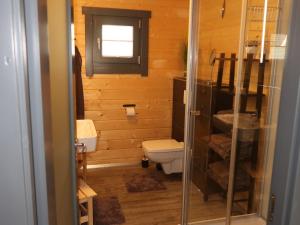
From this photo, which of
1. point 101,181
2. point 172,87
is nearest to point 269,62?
point 172,87

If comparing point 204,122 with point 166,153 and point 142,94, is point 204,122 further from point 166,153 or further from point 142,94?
point 142,94

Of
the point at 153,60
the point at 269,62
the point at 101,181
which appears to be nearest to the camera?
the point at 269,62

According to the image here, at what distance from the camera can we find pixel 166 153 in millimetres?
3338

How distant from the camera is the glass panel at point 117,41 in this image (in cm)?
352

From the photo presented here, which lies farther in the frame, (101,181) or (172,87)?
(172,87)

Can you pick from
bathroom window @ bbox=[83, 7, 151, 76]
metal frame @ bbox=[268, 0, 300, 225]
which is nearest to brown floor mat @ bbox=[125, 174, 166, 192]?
bathroom window @ bbox=[83, 7, 151, 76]

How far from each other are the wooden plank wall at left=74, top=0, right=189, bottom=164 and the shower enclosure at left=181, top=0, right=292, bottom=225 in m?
1.11

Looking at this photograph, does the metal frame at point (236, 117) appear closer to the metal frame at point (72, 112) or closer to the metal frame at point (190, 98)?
the metal frame at point (190, 98)

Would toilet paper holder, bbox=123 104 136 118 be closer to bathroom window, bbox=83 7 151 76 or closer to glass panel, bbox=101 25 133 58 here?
bathroom window, bbox=83 7 151 76

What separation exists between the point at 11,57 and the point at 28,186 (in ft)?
0.93

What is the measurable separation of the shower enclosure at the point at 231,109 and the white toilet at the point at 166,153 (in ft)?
2.06

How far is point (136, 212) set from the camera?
270 cm

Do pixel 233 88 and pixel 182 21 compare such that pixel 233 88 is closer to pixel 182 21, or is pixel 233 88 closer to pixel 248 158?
pixel 248 158

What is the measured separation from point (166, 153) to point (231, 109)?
43.9 inches
